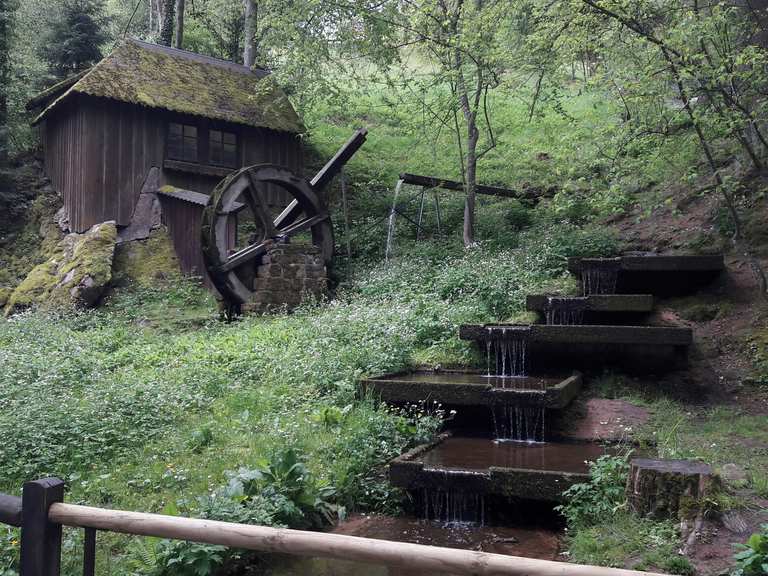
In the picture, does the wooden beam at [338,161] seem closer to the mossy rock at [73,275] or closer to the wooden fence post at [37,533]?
the mossy rock at [73,275]

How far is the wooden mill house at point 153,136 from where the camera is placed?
53.1ft

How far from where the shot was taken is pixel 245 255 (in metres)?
13.8

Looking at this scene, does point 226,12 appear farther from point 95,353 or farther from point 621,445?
point 621,445

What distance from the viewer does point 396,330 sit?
28.5ft

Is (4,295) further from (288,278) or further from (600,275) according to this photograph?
(600,275)

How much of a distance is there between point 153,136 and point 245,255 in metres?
4.87

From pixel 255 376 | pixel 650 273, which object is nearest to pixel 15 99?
pixel 255 376

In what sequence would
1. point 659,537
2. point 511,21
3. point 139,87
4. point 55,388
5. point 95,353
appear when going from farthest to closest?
point 139,87 → point 511,21 → point 95,353 → point 55,388 → point 659,537

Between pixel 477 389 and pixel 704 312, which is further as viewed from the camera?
pixel 704 312

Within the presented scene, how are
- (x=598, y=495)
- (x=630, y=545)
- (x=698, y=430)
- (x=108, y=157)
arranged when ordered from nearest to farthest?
(x=630, y=545)
(x=598, y=495)
(x=698, y=430)
(x=108, y=157)

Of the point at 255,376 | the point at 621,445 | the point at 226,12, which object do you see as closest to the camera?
the point at 621,445

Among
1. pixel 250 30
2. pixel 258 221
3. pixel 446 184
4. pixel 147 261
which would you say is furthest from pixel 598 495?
pixel 250 30

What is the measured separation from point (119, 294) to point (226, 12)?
478 inches

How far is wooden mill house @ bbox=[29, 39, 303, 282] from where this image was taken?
16.2 meters
